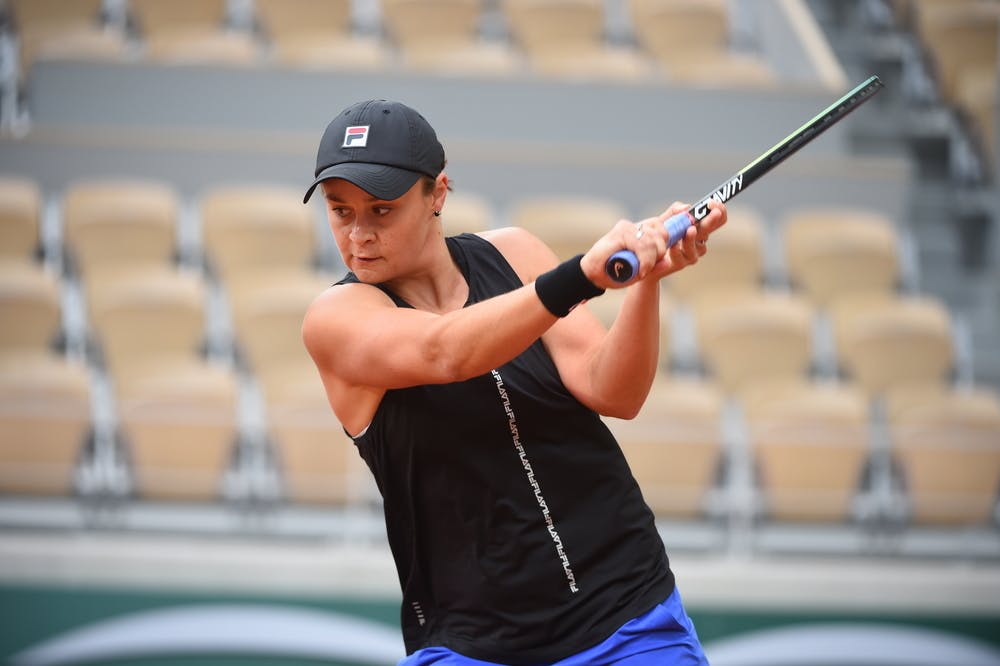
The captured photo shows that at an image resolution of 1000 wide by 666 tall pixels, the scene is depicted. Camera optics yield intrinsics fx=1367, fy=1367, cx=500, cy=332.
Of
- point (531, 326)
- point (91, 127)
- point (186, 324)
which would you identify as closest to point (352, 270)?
point (531, 326)

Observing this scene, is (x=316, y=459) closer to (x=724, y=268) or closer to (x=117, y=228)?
(x=117, y=228)

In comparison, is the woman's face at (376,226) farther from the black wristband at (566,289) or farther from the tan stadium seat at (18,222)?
the tan stadium seat at (18,222)

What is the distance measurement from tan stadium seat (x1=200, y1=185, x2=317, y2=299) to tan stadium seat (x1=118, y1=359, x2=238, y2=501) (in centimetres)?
172

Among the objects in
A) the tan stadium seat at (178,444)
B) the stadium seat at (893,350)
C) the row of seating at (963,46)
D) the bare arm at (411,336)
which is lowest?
the bare arm at (411,336)

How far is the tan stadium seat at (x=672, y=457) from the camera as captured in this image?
5473 millimetres

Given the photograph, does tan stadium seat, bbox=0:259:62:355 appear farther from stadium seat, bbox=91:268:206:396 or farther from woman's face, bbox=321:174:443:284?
woman's face, bbox=321:174:443:284

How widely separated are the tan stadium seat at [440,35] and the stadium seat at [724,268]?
2.45m

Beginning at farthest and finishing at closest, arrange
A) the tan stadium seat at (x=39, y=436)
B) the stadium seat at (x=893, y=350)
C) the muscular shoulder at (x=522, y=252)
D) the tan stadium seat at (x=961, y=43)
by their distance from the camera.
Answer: the tan stadium seat at (x=961, y=43)
the stadium seat at (x=893, y=350)
the tan stadium seat at (x=39, y=436)
the muscular shoulder at (x=522, y=252)

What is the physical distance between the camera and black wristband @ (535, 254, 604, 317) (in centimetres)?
213

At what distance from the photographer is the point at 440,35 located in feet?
31.1

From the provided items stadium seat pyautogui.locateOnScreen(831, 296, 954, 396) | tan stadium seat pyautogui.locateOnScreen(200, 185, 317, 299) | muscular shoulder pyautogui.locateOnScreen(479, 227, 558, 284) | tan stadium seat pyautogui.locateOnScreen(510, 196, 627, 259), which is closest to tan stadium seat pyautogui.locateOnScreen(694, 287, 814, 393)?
stadium seat pyautogui.locateOnScreen(831, 296, 954, 396)

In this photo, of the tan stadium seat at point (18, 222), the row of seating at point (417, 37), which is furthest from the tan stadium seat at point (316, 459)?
the row of seating at point (417, 37)

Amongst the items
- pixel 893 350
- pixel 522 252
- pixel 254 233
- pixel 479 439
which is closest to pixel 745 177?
pixel 522 252

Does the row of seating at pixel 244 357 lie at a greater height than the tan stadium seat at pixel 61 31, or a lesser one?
lesser
